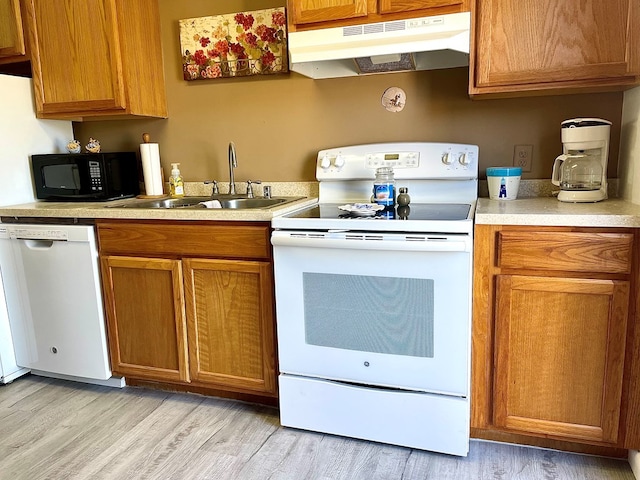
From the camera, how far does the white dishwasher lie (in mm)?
2150

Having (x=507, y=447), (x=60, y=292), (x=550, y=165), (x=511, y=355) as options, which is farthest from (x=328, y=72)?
(x=507, y=447)

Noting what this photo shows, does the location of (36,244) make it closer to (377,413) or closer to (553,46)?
(377,413)

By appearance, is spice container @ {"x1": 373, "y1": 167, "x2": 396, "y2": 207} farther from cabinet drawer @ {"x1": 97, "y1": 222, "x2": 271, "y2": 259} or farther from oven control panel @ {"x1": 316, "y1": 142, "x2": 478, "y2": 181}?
cabinet drawer @ {"x1": 97, "y1": 222, "x2": 271, "y2": 259}

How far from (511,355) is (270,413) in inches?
40.3

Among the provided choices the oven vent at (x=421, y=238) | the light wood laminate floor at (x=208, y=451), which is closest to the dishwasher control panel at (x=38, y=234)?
the light wood laminate floor at (x=208, y=451)

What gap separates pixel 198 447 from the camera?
1.83 metres

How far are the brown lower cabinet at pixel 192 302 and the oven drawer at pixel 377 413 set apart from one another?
0.55ft

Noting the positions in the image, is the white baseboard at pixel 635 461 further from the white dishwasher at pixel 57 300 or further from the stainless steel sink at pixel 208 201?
the white dishwasher at pixel 57 300

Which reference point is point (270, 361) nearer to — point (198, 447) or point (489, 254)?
point (198, 447)

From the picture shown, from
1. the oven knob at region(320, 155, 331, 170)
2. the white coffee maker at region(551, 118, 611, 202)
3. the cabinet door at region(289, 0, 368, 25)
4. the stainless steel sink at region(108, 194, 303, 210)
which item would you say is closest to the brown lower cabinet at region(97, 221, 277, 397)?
the stainless steel sink at region(108, 194, 303, 210)

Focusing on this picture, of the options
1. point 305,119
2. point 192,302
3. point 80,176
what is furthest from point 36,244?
point 305,119

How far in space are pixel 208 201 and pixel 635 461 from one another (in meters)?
2.02

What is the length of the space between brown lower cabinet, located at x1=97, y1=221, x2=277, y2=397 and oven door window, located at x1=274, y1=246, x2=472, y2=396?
0.51ft

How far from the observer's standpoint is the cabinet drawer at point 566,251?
1494 millimetres
